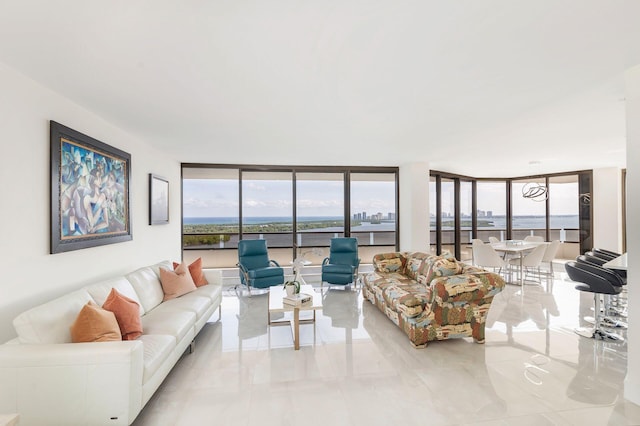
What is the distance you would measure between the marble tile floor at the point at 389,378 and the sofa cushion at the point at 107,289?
94cm

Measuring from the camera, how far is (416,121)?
12.0 feet

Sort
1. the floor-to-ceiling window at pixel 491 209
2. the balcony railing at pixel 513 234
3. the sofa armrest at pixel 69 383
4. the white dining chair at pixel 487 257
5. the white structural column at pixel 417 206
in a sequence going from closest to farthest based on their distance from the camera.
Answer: the sofa armrest at pixel 69 383, the white dining chair at pixel 487 257, the white structural column at pixel 417 206, the balcony railing at pixel 513 234, the floor-to-ceiling window at pixel 491 209

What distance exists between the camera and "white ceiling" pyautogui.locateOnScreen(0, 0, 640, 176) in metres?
1.66

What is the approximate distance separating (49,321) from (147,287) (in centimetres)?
138

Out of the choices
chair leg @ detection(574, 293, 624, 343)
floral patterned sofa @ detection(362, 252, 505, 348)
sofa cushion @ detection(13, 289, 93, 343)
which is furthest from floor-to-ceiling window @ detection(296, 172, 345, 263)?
sofa cushion @ detection(13, 289, 93, 343)

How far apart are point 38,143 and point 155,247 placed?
8.98 feet

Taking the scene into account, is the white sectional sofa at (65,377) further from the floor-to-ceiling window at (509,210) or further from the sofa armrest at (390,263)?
the floor-to-ceiling window at (509,210)

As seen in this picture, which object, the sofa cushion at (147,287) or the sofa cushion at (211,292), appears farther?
the sofa cushion at (211,292)

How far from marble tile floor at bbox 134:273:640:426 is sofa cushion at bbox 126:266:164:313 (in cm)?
73

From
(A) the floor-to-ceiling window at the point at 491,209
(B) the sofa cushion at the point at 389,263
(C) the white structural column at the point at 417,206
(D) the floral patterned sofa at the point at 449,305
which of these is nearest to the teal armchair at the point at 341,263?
(B) the sofa cushion at the point at 389,263

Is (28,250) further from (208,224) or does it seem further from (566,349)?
(566,349)

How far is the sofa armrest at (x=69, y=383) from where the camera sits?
6.08 ft

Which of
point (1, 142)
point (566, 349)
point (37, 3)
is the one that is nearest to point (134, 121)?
point (1, 142)

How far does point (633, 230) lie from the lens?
2.46 metres
